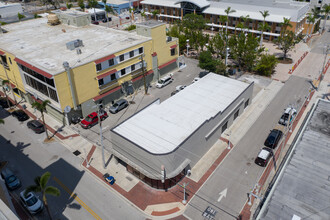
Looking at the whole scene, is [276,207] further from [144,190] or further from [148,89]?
[148,89]

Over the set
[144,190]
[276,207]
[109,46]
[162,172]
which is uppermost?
[109,46]

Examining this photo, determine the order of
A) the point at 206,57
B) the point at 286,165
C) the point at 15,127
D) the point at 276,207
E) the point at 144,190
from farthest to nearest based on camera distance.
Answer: the point at 206,57 < the point at 15,127 < the point at 144,190 < the point at 286,165 < the point at 276,207

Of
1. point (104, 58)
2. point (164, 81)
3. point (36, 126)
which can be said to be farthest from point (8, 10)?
point (36, 126)

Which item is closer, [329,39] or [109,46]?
[109,46]

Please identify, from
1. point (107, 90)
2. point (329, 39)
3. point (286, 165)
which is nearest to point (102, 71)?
point (107, 90)

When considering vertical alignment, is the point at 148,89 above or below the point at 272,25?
below

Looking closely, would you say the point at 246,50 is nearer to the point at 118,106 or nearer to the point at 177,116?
the point at 177,116

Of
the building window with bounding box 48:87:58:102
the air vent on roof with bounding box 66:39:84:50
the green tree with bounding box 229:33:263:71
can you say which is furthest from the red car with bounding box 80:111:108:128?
the green tree with bounding box 229:33:263:71
